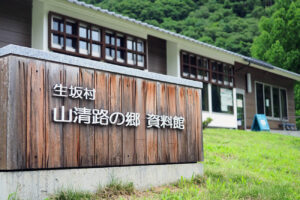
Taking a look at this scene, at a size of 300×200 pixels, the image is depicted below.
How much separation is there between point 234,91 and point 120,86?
517 inches

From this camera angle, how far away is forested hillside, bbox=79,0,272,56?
30.1 m

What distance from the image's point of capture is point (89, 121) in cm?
480

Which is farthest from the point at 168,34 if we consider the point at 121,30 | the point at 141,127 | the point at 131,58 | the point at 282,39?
the point at 282,39

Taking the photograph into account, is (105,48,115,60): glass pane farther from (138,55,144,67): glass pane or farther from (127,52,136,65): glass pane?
(138,55,144,67): glass pane

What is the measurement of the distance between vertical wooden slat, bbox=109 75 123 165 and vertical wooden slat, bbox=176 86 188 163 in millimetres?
1286

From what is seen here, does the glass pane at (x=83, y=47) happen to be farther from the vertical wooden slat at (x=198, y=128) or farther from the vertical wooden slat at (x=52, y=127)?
the vertical wooden slat at (x=52, y=127)

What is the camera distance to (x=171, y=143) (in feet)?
19.8

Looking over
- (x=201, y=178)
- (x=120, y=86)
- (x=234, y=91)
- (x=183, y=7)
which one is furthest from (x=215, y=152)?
(x=183, y=7)

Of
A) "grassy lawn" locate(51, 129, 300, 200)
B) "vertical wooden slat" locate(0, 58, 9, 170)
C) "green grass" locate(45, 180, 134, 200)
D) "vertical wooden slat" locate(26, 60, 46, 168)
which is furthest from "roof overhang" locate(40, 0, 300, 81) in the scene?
"green grass" locate(45, 180, 134, 200)

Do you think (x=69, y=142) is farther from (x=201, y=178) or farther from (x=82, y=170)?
(x=201, y=178)

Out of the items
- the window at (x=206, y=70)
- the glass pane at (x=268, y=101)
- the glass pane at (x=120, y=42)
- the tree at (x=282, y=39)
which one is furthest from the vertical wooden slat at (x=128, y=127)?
the tree at (x=282, y=39)

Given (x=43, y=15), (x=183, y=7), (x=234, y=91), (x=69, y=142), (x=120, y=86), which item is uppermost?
(x=183, y=7)

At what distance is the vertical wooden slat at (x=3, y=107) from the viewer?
4.01 meters

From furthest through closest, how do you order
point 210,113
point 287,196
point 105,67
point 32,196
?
point 210,113 < point 287,196 < point 105,67 < point 32,196
